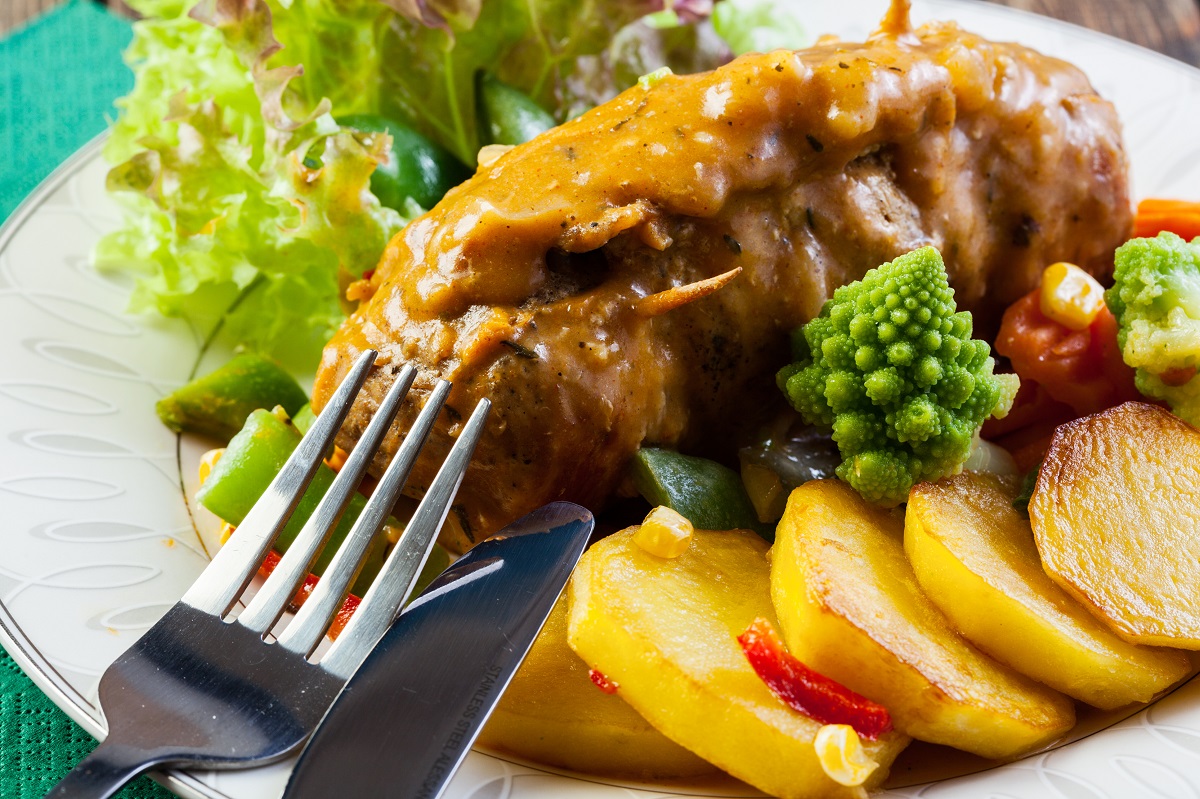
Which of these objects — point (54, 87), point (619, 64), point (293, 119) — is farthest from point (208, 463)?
point (54, 87)

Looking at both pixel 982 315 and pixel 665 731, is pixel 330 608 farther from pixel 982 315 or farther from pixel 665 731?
pixel 982 315

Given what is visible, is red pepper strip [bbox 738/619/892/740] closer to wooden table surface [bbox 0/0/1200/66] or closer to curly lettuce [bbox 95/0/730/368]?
curly lettuce [bbox 95/0/730/368]

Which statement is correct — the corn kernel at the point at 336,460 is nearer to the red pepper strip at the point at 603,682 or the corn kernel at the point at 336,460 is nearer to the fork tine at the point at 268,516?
the fork tine at the point at 268,516

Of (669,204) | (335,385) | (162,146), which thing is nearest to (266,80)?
(162,146)

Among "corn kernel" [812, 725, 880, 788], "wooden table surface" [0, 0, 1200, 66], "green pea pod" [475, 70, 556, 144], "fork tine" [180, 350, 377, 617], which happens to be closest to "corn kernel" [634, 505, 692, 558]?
"corn kernel" [812, 725, 880, 788]

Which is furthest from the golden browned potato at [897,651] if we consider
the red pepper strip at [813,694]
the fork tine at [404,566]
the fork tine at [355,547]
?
the fork tine at [355,547]
